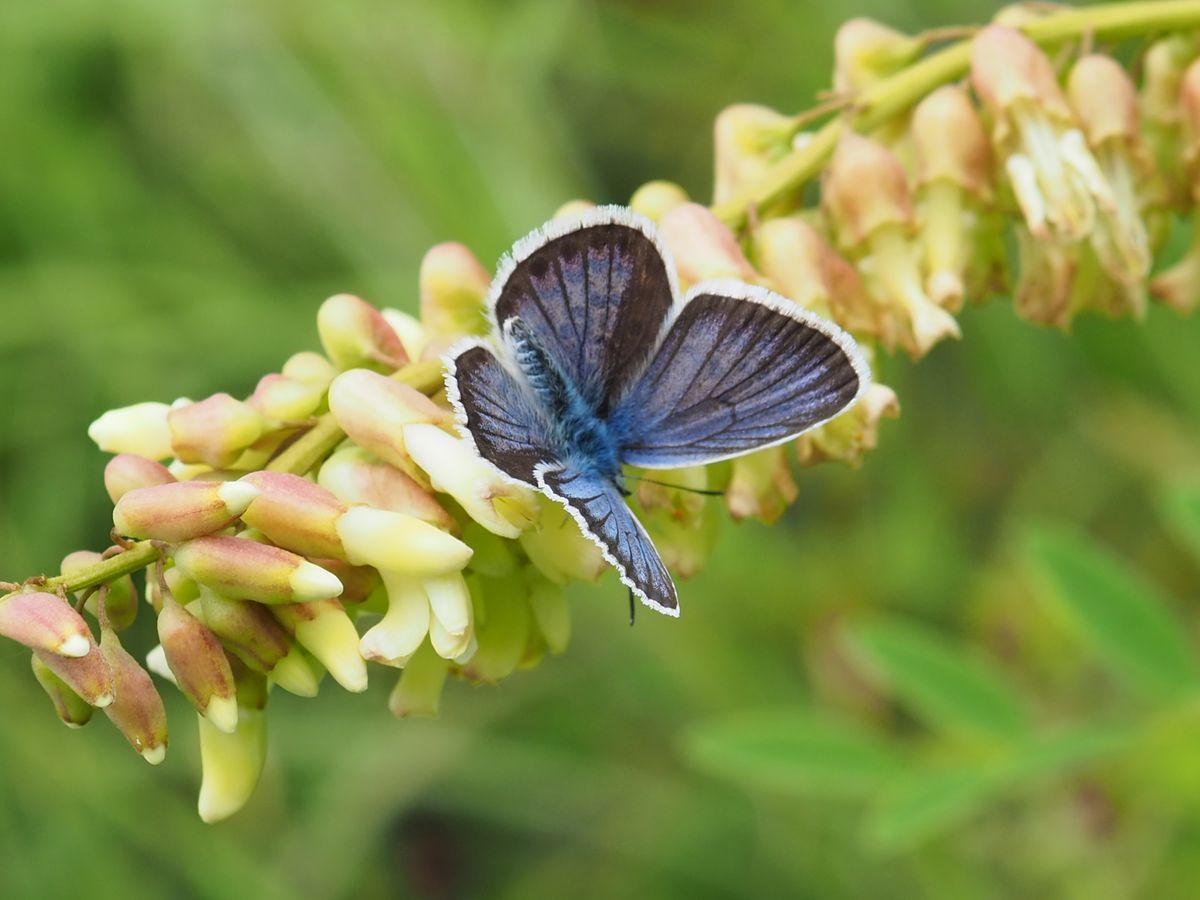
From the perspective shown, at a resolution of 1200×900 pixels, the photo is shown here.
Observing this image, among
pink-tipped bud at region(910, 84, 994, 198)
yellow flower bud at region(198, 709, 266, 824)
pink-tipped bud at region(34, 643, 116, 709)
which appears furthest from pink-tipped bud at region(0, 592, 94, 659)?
pink-tipped bud at region(910, 84, 994, 198)

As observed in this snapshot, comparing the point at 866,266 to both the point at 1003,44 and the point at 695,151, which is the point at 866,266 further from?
the point at 695,151

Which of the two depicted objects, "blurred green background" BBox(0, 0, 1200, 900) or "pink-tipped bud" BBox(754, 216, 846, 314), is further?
"blurred green background" BBox(0, 0, 1200, 900)

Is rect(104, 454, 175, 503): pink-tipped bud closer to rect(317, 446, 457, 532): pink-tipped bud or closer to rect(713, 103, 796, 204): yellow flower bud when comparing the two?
rect(317, 446, 457, 532): pink-tipped bud

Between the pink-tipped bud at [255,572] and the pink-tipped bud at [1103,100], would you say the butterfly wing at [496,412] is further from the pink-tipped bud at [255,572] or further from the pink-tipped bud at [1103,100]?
the pink-tipped bud at [1103,100]

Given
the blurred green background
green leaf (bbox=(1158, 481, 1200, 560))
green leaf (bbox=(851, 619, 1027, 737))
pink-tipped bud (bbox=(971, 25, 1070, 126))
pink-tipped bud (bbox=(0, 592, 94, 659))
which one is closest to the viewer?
pink-tipped bud (bbox=(0, 592, 94, 659))

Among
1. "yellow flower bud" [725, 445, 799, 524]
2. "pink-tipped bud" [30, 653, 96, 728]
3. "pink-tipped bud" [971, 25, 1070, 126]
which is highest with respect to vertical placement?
"pink-tipped bud" [971, 25, 1070, 126]

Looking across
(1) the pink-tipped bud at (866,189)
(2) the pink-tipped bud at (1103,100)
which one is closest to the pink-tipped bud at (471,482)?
(1) the pink-tipped bud at (866,189)
